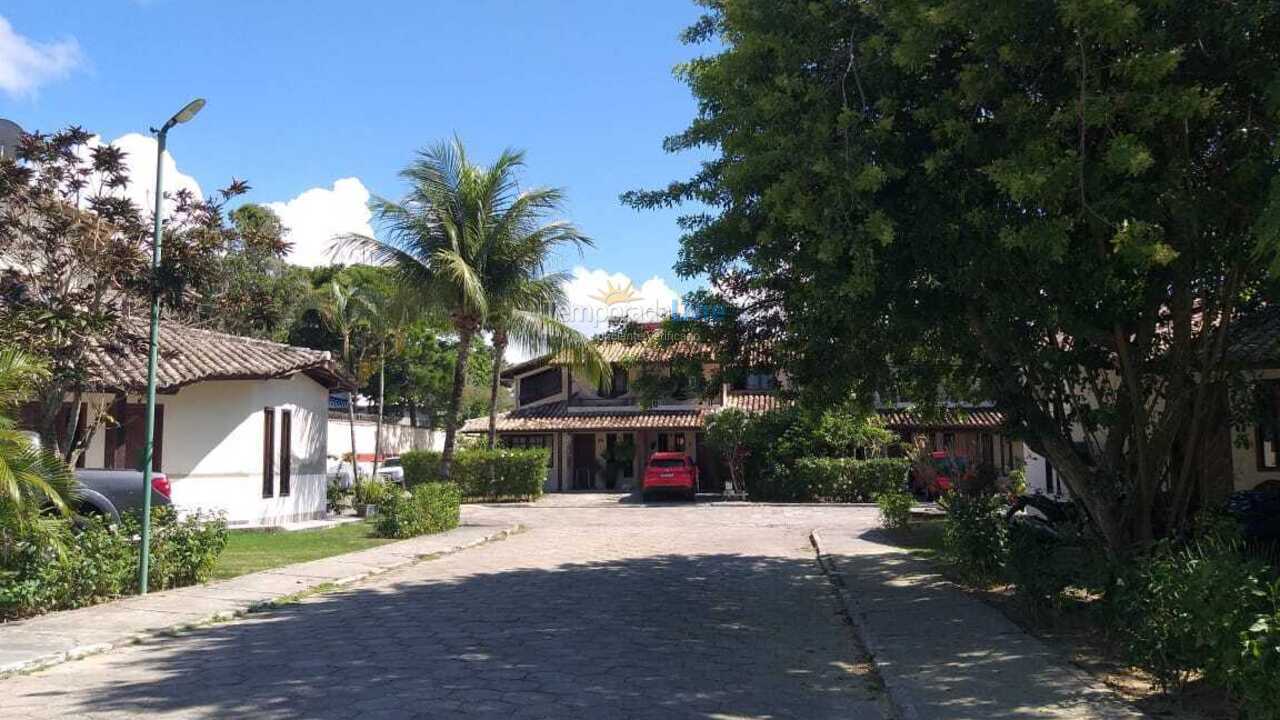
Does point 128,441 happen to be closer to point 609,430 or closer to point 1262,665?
point 1262,665

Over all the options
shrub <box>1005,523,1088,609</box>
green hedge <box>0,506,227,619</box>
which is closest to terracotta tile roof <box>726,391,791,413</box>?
green hedge <box>0,506,227,619</box>

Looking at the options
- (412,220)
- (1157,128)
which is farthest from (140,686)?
(412,220)

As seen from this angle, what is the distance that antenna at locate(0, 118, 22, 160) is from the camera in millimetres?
11735

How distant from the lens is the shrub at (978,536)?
11.1 meters

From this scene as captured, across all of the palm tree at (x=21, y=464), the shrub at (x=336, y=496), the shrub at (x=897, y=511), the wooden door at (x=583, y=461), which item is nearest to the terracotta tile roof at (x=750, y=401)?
the wooden door at (x=583, y=461)

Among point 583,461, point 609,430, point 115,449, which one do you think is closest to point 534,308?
point 115,449

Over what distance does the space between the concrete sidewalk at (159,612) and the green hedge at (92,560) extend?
23 cm

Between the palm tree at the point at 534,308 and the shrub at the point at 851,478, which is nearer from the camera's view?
the palm tree at the point at 534,308

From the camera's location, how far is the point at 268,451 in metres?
20.4

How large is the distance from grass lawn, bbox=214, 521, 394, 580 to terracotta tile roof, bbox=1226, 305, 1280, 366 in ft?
41.5

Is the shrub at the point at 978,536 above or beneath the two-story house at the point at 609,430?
beneath

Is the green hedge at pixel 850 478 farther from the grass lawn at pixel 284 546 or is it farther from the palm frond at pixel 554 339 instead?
the grass lawn at pixel 284 546

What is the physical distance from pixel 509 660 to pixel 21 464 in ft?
18.0

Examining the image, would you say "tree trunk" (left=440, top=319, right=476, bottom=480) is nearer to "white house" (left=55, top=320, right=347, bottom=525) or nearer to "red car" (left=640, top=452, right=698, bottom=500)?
"white house" (left=55, top=320, right=347, bottom=525)
